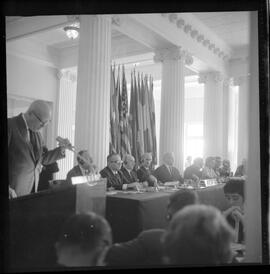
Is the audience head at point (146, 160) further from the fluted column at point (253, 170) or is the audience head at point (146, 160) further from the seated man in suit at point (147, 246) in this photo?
the fluted column at point (253, 170)

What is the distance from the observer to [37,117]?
268 centimetres

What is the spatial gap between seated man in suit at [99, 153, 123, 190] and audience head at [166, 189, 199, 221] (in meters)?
0.52

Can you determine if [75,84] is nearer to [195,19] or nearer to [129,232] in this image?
[195,19]

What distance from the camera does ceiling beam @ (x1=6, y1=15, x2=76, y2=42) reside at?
2588 mm

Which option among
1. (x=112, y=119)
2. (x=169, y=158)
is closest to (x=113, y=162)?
(x=112, y=119)

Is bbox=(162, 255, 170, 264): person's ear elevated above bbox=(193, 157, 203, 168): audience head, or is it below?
below

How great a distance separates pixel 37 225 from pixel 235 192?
1745 millimetres

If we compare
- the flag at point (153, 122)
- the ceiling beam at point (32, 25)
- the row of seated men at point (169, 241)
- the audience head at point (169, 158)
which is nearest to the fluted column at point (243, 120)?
the row of seated men at point (169, 241)

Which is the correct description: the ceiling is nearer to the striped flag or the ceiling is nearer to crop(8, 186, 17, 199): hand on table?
the striped flag

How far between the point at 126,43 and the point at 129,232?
1.92m

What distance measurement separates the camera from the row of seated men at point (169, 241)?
2521 millimetres

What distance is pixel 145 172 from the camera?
3.03 m

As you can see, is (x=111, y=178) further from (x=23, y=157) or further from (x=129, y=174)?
(x=23, y=157)

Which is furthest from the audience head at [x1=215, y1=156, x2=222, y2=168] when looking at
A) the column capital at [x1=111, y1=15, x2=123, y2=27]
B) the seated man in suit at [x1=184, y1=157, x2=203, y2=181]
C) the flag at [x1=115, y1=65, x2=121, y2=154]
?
the column capital at [x1=111, y1=15, x2=123, y2=27]
